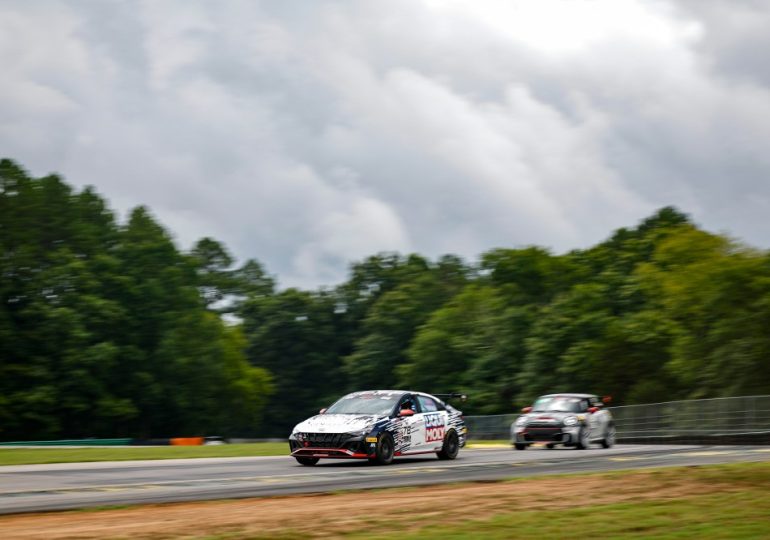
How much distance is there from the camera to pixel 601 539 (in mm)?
10242

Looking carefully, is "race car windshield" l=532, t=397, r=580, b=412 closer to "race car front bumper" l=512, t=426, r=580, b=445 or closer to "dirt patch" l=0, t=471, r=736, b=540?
"race car front bumper" l=512, t=426, r=580, b=445

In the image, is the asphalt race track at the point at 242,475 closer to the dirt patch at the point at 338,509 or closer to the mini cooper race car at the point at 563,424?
the dirt patch at the point at 338,509

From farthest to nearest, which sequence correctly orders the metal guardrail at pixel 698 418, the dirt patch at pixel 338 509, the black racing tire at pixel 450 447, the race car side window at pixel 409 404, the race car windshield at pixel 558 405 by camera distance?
the metal guardrail at pixel 698 418 → the race car windshield at pixel 558 405 → the black racing tire at pixel 450 447 → the race car side window at pixel 409 404 → the dirt patch at pixel 338 509

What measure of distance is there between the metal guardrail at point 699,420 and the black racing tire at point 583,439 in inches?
345

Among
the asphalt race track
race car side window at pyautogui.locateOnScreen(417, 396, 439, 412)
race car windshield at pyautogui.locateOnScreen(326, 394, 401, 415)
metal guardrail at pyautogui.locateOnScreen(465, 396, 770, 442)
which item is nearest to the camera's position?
the asphalt race track

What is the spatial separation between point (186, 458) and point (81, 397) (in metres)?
50.7

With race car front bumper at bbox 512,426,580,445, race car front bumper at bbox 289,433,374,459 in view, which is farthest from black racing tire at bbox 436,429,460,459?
race car front bumper at bbox 512,426,580,445

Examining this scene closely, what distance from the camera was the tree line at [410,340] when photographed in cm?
7231

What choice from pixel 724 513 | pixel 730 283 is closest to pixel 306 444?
pixel 724 513

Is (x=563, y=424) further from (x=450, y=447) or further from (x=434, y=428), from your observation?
(x=434, y=428)

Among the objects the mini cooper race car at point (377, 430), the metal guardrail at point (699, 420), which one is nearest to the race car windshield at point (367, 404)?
the mini cooper race car at point (377, 430)

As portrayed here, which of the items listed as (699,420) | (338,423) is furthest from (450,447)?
(699,420)

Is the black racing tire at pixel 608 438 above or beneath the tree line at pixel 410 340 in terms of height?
beneath

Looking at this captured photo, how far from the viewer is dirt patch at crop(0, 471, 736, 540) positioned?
35.8 feet
